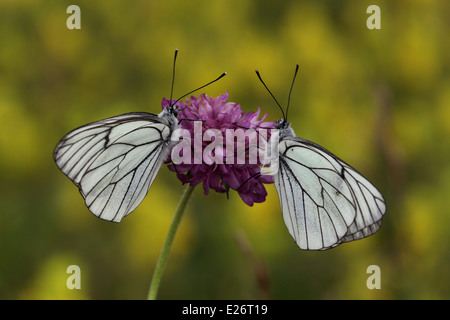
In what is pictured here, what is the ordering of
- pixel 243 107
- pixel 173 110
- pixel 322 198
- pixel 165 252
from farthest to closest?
pixel 243 107 → pixel 322 198 → pixel 173 110 → pixel 165 252

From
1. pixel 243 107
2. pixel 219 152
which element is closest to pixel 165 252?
pixel 219 152

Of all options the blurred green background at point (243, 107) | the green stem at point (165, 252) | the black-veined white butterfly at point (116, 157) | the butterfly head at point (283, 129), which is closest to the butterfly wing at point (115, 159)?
the black-veined white butterfly at point (116, 157)

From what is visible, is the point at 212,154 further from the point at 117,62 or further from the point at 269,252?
the point at 117,62

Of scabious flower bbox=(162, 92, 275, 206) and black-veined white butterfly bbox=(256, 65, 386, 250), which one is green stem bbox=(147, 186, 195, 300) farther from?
black-veined white butterfly bbox=(256, 65, 386, 250)

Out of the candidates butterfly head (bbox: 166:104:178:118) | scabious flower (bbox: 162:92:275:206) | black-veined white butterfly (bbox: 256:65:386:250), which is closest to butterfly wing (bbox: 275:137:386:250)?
black-veined white butterfly (bbox: 256:65:386:250)

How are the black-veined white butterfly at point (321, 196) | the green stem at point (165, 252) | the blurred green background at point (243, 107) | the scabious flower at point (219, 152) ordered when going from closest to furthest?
the green stem at point (165, 252) < the scabious flower at point (219, 152) < the black-veined white butterfly at point (321, 196) < the blurred green background at point (243, 107)

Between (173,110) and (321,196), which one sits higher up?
(173,110)

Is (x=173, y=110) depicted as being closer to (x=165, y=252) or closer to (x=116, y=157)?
(x=116, y=157)

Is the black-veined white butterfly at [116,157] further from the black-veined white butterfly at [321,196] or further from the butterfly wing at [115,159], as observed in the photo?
the black-veined white butterfly at [321,196]
